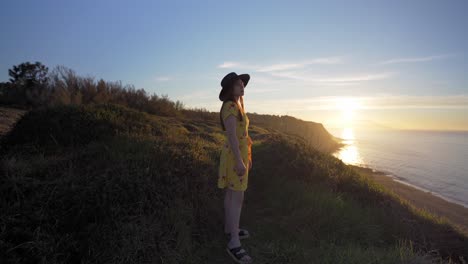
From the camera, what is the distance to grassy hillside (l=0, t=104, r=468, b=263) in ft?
9.17

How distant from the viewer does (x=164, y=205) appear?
3.47 m

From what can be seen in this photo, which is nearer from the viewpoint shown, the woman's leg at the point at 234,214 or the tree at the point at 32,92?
the woman's leg at the point at 234,214

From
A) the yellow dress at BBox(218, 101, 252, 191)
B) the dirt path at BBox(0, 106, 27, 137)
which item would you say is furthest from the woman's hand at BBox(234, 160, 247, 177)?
the dirt path at BBox(0, 106, 27, 137)

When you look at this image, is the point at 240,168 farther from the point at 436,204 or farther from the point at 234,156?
the point at 436,204

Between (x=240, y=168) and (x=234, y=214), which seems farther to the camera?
(x=234, y=214)

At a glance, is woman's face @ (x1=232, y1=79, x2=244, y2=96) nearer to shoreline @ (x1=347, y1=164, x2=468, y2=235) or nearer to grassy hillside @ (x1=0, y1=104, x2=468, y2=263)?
grassy hillside @ (x1=0, y1=104, x2=468, y2=263)

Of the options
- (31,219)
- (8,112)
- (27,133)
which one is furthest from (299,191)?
(8,112)

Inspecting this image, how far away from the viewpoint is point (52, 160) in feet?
13.2

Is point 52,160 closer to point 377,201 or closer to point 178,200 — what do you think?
point 178,200

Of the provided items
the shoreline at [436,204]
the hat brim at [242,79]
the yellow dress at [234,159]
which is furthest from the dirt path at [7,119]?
the shoreline at [436,204]

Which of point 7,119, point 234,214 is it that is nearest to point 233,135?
point 234,214

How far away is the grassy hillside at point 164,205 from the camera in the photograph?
9.17 feet

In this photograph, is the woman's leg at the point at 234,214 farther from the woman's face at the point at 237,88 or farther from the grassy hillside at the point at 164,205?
the woman's face at the point at 237,88

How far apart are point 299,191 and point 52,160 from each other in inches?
166
